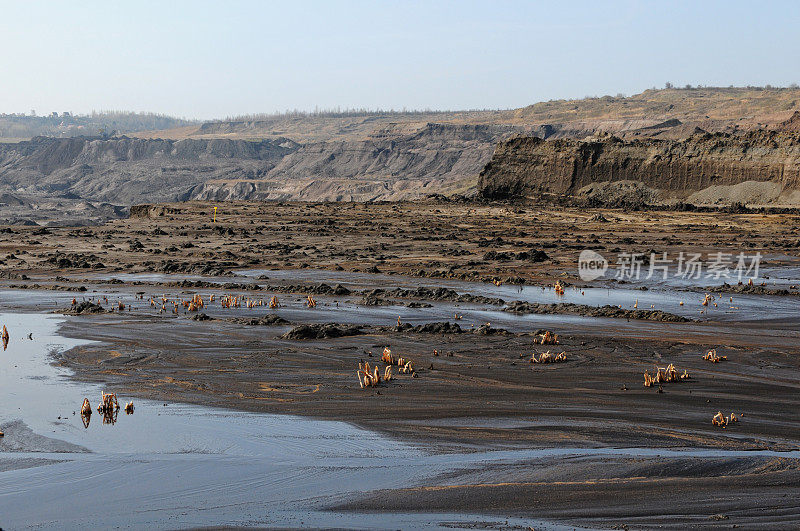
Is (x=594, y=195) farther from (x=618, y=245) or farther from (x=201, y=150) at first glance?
(x=201, y=150)

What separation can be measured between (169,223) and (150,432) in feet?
150

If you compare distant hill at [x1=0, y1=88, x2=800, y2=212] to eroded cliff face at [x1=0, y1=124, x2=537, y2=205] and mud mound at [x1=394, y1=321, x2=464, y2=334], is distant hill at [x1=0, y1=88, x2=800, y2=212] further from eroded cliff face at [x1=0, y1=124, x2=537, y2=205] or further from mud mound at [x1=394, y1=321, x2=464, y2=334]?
mud mound at [x1=394, y1=321, x2=464, y2=334]

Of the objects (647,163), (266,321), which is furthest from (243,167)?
(266,321)

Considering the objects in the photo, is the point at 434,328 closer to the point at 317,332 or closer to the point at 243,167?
the point at 317,332

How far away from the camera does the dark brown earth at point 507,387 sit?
9273 mm

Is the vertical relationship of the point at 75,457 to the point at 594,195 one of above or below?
below

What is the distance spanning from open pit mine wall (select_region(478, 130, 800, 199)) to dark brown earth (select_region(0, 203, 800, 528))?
3218 centimetres

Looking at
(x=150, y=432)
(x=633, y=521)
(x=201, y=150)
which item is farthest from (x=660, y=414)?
(x=201, y=150)

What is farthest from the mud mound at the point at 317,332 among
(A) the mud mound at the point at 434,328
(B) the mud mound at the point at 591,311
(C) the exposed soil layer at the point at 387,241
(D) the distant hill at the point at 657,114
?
(D) the distant hill at the point at 657,114

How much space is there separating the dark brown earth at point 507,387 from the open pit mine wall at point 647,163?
32180 millimetres

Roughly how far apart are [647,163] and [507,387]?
2078 inches

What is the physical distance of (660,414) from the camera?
12.6m

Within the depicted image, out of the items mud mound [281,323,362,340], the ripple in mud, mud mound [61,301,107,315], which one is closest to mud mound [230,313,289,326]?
mud mound [281,323,362,340]

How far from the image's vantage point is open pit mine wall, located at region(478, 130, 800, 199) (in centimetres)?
6072
